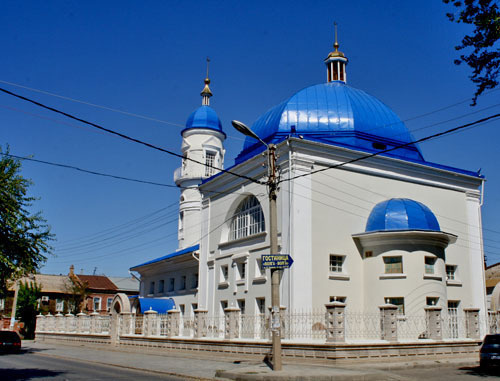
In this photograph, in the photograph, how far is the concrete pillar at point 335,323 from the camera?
16.1 metres

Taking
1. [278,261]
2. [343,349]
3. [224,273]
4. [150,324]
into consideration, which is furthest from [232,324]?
[224,273]

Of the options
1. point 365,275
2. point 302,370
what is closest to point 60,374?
point 302,370

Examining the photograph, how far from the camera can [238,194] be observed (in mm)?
27625

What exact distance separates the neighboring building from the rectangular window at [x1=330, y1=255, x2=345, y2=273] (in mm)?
51

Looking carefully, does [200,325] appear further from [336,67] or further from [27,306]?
[27,306]

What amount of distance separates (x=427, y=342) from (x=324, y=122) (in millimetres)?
12953

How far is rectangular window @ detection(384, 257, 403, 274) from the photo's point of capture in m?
22.9

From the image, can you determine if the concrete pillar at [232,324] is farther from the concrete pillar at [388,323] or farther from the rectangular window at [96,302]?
the rectangular window at [96,302]

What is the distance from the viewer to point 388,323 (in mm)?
17141

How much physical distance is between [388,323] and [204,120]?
2722cm

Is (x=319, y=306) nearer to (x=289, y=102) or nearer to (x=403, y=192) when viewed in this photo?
(x=403, y=192)

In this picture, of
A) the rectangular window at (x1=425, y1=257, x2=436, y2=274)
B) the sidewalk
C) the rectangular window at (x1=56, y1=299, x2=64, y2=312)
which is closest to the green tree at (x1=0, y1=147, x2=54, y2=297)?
the sidewalk

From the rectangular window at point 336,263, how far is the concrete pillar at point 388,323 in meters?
6.29

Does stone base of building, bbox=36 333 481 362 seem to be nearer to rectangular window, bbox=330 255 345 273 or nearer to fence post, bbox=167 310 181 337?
fence post, bbox=167 310 181 337
